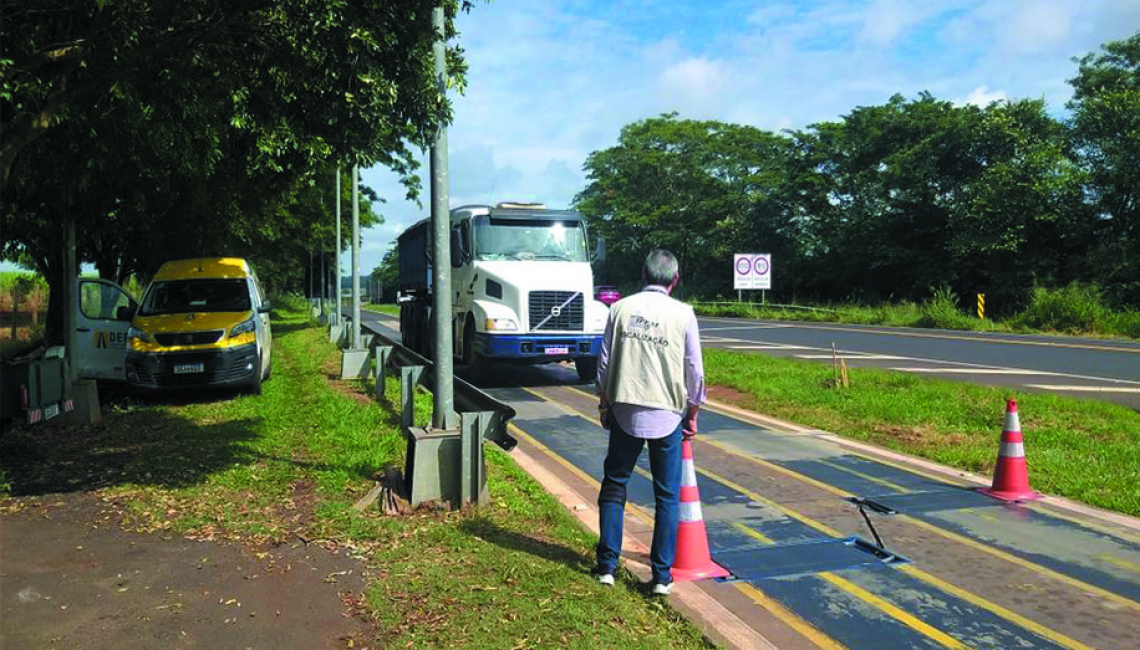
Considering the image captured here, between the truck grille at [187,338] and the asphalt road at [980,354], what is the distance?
1195 cm

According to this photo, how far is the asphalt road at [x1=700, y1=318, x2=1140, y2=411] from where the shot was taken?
1379 cm

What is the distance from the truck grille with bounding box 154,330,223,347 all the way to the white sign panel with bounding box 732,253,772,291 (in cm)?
3435

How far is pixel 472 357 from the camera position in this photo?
549 inches

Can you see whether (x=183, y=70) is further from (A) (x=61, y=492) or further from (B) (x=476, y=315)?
(B) (x=476, y=315)

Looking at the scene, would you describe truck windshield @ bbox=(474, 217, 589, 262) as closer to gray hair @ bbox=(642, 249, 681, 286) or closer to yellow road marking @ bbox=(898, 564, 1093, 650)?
Result: gray hair @ bbox=(642, 249, 681, 286)

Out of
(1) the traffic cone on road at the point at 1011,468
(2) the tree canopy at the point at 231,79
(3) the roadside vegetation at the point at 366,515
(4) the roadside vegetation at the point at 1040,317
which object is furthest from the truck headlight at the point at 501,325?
(4) the roadside vegetation at the point at 1040,317

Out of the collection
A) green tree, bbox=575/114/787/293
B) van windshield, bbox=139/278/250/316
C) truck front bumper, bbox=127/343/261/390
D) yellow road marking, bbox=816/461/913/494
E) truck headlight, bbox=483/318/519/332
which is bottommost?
yellow road marking, bbox=816/461/913/494

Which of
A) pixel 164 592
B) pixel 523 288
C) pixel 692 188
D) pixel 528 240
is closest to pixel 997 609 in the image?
pixel 164 592

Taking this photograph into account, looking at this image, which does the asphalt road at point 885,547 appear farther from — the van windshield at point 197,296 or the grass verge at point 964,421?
the van windshield at point 197,296

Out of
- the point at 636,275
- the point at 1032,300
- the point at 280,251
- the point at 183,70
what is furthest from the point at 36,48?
the point at 636,275

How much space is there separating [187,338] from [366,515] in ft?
23.8

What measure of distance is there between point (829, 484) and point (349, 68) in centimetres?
525

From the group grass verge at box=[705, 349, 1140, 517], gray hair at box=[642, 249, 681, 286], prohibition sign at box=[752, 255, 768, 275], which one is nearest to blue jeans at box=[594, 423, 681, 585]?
gray hair at box=[642, 249, 681, 286]

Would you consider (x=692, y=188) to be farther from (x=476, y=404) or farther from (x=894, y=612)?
(x=894, y=612)
